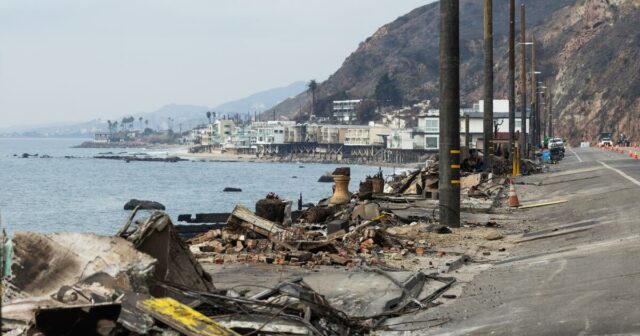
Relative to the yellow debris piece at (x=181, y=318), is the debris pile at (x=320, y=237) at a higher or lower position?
lower

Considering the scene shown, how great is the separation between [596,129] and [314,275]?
563 feet

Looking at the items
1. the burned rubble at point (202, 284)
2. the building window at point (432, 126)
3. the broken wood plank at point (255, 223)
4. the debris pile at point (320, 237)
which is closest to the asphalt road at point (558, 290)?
the burned rubble at point (202, 284)

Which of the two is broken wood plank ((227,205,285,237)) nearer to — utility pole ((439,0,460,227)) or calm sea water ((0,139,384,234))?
utility pole ((439,0,460,227))

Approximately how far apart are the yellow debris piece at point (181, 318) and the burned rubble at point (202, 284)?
0.04 feet

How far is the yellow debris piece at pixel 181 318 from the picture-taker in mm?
8297

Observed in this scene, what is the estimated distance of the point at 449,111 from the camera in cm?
2234

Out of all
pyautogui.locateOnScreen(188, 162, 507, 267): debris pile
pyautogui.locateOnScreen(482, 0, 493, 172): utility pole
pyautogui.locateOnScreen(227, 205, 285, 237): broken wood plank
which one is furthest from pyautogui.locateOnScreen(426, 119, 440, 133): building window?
pyautogui.locateOnScreen(227, 205, 285, 237): broken wood plank

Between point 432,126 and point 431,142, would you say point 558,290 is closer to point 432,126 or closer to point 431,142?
point 432,126

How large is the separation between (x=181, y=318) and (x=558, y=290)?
5.62 m

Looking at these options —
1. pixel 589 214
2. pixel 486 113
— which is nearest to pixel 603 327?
pixel 589 214

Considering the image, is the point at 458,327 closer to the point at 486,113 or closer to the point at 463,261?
the point at 463,261

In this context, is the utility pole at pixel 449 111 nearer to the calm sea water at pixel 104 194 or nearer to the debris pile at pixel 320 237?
the debris pile at pixel 320 237

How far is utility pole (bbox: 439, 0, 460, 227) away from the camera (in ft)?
71.5

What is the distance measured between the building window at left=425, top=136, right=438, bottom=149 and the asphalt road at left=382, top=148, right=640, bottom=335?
164 m
